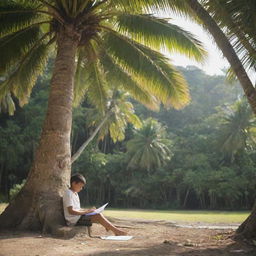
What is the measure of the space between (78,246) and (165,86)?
20.3 feet

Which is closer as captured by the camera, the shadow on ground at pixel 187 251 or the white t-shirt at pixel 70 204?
the shadow on ground at pixel 187 251

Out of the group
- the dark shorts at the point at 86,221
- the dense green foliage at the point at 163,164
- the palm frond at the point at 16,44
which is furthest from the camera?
the dense green foliage at the point at 163,164

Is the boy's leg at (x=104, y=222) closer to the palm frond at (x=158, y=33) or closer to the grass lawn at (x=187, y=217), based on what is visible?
the palm frond at (x=158, y=33)

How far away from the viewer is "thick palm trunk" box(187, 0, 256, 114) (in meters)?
5.47

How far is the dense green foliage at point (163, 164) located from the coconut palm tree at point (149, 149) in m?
0.13

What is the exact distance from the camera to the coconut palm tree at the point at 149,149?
37.4 meters

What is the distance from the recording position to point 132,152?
38.8m

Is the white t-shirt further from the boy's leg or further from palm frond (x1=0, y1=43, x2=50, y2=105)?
palm frond (x1=0, y1=43, x2=50, y2=105)

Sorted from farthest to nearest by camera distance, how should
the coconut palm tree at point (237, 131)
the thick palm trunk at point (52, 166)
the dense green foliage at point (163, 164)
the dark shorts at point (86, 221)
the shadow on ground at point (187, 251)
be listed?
1. the coconut palm tree at point (237, 131)
2. the dense green foliage at point (163, 164)
3. the thick palm trunk at point (52, 166)
4. the dark shorts at point (86, 221)
5. the shadow on ground at point (187, 251)

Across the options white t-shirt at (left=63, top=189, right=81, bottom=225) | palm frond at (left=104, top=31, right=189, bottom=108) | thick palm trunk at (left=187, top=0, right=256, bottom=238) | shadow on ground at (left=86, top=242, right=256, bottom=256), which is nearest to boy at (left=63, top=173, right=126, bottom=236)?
white t-shirt at (left=63, top=189, right=81, bottom=225)

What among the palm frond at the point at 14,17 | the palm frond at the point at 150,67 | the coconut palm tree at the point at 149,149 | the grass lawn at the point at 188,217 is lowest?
the grass lawn at the point at 188,217

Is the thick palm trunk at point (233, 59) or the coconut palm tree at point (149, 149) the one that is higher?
the coconut palm tree at point (149, 149)

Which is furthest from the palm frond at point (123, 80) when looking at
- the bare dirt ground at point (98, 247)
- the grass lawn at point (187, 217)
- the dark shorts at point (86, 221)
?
the bare dirt ground at point (98, 247)

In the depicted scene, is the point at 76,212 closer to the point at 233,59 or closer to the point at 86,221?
the point at 86,221
